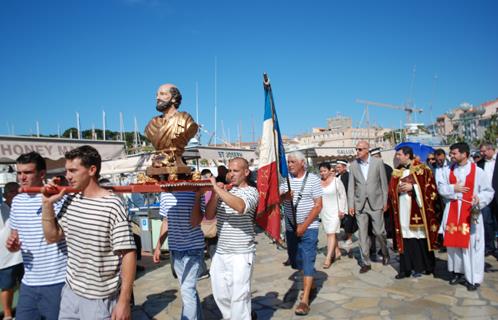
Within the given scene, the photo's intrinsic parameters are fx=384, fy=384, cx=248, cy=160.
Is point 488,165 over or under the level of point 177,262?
over

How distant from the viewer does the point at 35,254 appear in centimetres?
324

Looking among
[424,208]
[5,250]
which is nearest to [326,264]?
[424,208]

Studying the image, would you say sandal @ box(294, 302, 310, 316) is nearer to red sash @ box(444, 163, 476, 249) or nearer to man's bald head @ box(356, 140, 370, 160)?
red sash @ box(444, 163, 476, 249)

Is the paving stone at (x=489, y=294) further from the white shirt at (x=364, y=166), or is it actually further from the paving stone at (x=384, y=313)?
the white shirt at (x=364, y=166)

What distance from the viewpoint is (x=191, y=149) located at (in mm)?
12172

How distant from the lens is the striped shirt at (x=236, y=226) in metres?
3.90

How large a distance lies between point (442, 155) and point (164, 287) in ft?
22.0

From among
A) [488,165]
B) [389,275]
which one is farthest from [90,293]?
[488,165]

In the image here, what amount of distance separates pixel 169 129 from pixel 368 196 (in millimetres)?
4544

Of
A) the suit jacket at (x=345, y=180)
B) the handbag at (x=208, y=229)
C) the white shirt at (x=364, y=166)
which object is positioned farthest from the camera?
the suit jacket at (x=345, y=180)

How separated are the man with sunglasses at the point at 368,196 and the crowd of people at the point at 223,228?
0.02 metres

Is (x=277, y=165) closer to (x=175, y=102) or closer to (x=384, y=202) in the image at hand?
(x=175, y=102)

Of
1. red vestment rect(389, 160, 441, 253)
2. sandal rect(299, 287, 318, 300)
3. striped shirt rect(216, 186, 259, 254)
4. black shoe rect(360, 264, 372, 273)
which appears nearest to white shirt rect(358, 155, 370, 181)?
red vestment rect(389, 160, 441, 253)

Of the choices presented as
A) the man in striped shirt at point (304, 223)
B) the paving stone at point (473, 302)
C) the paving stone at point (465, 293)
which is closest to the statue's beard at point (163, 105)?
the man in striped shirt at point (304, 223)
